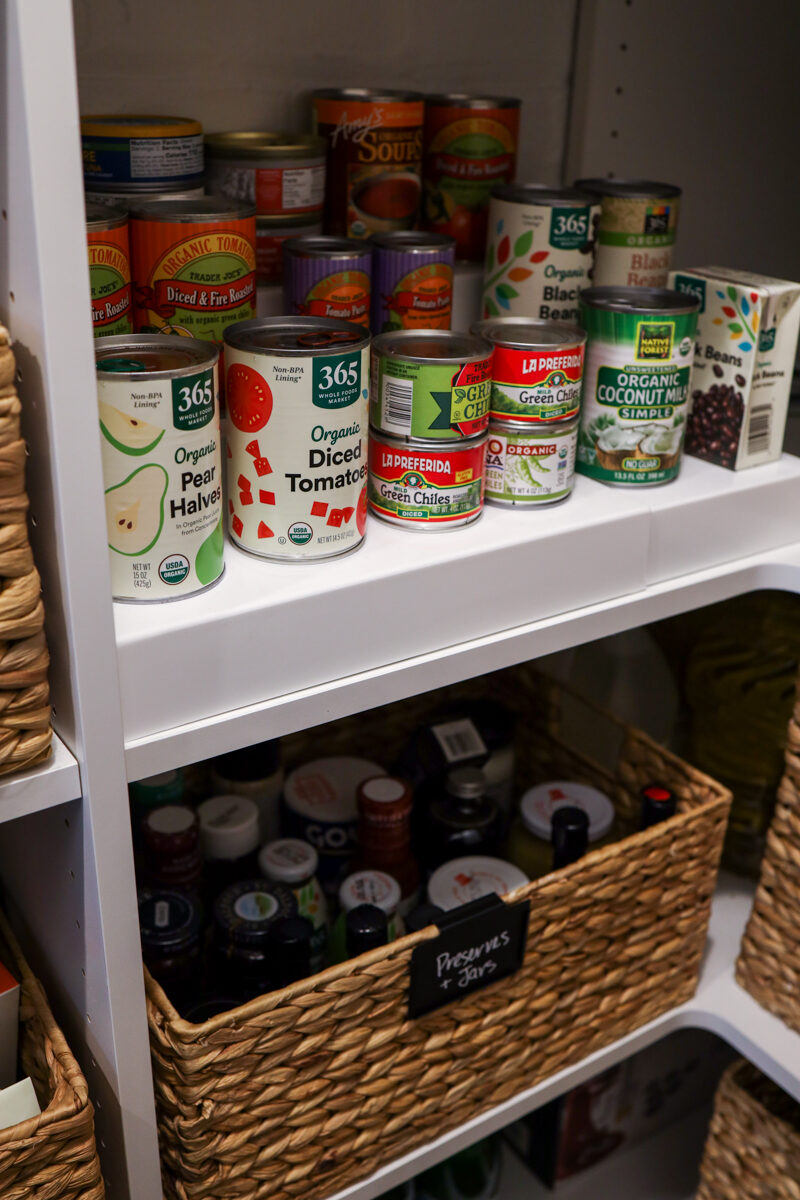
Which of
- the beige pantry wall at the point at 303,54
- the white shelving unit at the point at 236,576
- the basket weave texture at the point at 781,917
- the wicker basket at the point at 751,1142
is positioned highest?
the beige pantry wall at the point at 303,54

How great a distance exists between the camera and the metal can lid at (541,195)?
942 millimetres

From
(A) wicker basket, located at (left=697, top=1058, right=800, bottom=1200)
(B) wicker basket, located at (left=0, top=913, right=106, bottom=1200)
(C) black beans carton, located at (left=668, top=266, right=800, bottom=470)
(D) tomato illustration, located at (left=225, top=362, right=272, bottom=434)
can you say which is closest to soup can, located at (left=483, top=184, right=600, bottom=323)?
(C) black beans carton, located at (left=668, top=266, right=800, bottom=470)

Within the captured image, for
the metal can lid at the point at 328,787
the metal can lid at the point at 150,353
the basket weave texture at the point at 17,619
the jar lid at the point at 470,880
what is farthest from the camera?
the metal can lid at the point at 328,787

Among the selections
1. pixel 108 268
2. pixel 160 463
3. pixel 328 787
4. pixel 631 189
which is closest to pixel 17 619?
pixel 160 463

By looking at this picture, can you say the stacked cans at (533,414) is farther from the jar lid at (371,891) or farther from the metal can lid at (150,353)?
the jar lid at (371,891)

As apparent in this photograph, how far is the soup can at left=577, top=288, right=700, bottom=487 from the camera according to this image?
2.86ft

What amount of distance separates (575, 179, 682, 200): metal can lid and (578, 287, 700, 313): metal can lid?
124 millimetres

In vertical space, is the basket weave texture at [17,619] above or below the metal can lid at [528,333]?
below

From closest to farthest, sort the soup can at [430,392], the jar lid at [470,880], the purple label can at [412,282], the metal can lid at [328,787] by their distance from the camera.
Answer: the soup can at [430,392] → the purple label can at [412,282] → the jar lid at [470,880] → the metal can lid at [328,787]

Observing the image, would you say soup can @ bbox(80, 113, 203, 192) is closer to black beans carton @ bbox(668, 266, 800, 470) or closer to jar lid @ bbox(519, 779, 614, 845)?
black beans carton @ bbox(668, 266, 800, 470)

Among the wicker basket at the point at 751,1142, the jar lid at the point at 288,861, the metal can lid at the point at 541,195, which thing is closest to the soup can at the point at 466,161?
the metal can lid at the point at 541,195

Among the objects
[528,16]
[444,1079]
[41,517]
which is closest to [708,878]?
[444,1079]

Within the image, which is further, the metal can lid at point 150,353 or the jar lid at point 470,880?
the jar lid at point 470,880

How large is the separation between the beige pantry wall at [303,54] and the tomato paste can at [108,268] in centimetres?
26
